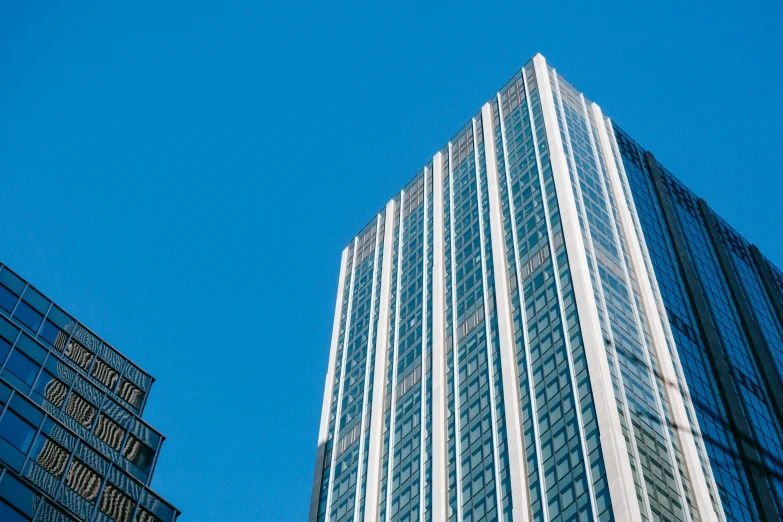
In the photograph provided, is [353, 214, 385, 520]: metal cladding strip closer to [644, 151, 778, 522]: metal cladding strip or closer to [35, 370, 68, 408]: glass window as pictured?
[644, 151, 778, 522]: metal cladding strip

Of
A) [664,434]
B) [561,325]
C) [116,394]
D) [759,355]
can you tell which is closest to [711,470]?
[664,434]

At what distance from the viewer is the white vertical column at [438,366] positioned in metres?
84.2

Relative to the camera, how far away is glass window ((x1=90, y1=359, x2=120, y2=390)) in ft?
225

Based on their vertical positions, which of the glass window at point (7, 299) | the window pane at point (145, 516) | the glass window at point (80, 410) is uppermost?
the glass window at point (7, 299)

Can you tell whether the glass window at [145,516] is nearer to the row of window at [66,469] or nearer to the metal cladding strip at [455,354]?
the row of window at [66,469]

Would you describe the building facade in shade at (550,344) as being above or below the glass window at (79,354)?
above

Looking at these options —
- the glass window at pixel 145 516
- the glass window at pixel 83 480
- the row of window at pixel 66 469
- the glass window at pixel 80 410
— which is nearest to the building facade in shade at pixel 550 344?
the glass window at pixel 145 516

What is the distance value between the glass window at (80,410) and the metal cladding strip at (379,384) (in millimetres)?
34046

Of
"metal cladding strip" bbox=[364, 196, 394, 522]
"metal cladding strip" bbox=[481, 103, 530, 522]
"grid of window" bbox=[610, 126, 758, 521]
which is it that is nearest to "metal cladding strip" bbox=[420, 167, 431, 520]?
"metal cladding strip" bbox=[364, 196, 394, 522]

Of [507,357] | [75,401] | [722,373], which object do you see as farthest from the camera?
[722,373]

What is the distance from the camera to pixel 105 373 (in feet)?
227

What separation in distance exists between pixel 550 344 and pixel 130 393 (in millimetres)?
33623

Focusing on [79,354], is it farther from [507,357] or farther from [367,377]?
[367,377]

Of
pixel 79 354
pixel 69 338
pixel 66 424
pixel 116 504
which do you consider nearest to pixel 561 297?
pixel 79 354
